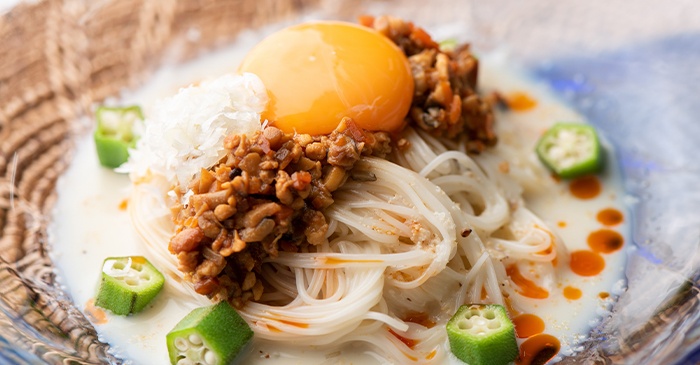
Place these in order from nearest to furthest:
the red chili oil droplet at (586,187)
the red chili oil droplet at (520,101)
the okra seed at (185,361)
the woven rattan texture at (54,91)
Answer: the okra seed at (185,361) < the woven rattan texture at (54,91) < the red chili oil droplet at (586,187) < the red chili oil droplet at (520,101)

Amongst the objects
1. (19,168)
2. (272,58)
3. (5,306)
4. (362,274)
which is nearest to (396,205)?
(362,274)

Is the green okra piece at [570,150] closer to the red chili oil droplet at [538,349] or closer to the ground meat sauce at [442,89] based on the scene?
the ground meat sauce at [442,89]

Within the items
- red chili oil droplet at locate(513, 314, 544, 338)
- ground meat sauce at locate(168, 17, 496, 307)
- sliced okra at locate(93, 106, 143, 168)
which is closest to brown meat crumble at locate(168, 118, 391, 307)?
ground meat sauce at locate(168, 17, 496, 307)

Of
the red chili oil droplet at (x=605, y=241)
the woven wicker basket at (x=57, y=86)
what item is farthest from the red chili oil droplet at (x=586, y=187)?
the woven wicker basket at (x=57, y=86)

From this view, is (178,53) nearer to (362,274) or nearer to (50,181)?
(50,181)

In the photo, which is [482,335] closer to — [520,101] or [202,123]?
[202,123]

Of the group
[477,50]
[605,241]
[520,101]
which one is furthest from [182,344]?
[477,50]
